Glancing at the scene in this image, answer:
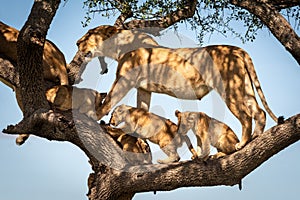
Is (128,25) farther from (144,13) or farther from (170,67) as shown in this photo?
(170,67)

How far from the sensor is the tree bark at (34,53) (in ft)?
A: 17.8

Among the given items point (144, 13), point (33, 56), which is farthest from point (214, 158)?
point (144, 13)

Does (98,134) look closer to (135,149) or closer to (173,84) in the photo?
(135,149)

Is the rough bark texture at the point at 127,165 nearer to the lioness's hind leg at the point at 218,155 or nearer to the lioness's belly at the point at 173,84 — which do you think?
the lioness's hind leg at the point at 218,155

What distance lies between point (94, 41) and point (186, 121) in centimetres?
184

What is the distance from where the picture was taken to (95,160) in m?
5.70

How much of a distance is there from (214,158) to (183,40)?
2.98 m

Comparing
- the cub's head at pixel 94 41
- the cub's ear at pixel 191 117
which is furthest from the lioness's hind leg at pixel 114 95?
the cub's head at pixel 94 41

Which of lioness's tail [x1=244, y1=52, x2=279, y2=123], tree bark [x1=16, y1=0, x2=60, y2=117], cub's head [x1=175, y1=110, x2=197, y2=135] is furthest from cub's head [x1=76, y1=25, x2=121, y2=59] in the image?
lioness's tail [x1=244, y1=52, x2=279, y2=123]

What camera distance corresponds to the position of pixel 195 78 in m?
5.85

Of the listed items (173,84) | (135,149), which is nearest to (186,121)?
(173,84)

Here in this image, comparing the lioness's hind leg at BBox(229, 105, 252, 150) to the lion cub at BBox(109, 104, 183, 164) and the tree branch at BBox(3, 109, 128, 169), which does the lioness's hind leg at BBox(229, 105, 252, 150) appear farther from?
the tree branch at BBox(3, 109, 128, 169)

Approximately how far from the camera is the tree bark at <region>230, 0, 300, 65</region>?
17.4 feet

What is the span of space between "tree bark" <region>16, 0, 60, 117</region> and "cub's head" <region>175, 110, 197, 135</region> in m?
1.37
